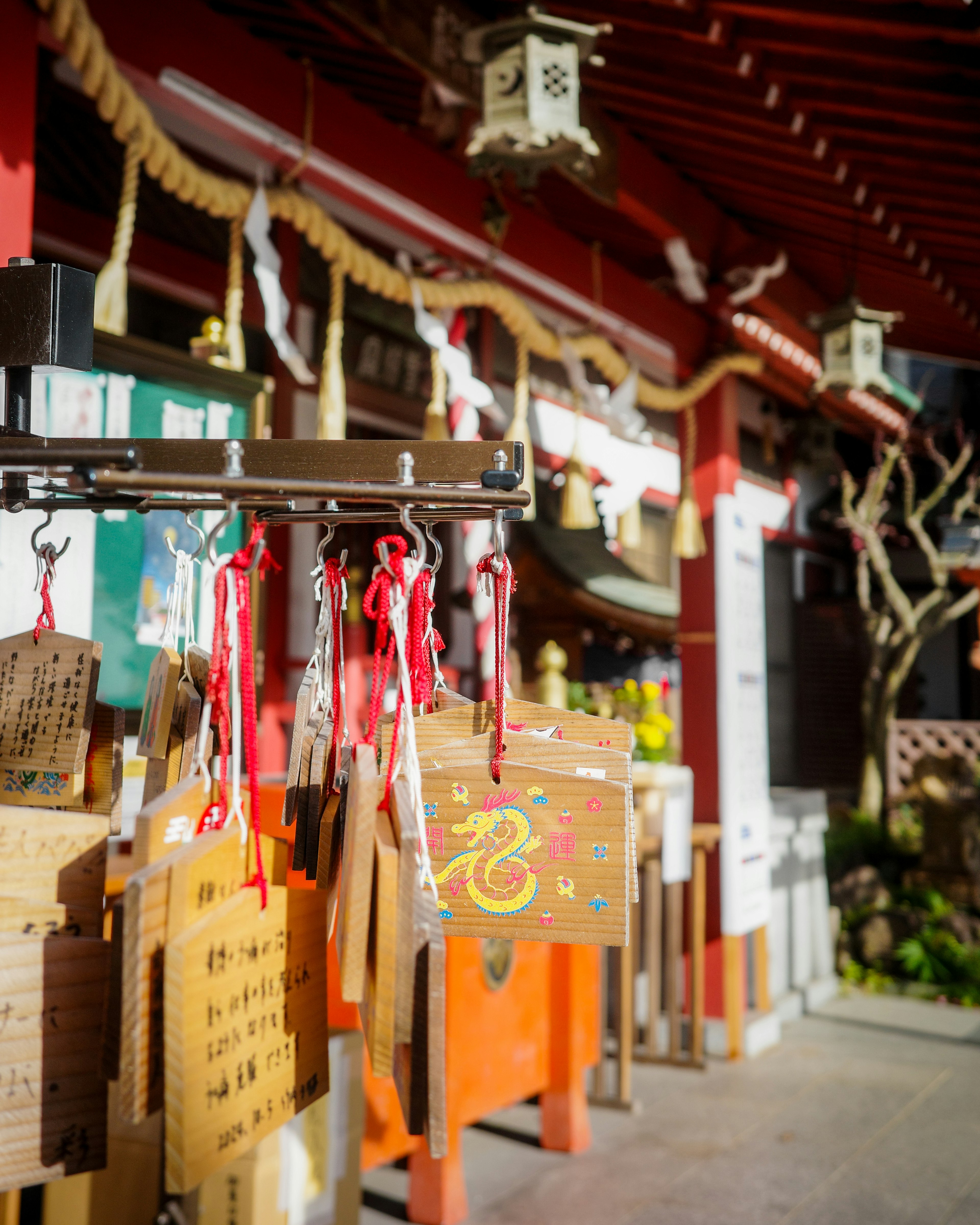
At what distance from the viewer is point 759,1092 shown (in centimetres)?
475

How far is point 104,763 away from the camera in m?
1.31

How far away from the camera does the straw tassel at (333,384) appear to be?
124 inches

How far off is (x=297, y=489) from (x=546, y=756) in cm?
42

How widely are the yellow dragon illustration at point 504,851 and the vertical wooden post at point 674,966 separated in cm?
405

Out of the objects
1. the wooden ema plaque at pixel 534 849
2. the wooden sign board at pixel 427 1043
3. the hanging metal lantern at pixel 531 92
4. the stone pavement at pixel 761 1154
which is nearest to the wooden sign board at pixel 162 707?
the wooden ema plaque at pixel 534 849

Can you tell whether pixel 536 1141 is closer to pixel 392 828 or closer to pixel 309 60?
pixel 392 828

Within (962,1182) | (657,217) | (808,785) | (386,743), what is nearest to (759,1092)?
(962,1182)

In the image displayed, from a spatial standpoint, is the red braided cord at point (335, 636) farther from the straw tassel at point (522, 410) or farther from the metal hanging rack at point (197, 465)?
the straw tassel at point (522, 410)

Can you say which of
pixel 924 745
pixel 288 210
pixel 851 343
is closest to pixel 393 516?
pixel 288 210

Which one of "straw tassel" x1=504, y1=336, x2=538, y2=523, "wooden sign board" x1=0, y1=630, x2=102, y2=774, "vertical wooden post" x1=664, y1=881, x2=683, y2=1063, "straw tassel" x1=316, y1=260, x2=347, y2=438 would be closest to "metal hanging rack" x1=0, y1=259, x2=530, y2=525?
"wooden sign board" x1=0, y1=630, x2=102, y2=774

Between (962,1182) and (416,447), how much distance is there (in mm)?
3845

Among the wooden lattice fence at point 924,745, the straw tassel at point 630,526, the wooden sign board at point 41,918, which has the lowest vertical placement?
the wooden lattice fence at point 924,745

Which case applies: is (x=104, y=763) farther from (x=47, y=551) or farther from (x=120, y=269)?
(x=120, y=269)

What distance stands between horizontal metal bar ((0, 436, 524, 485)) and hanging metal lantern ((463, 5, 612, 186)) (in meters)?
1.87
